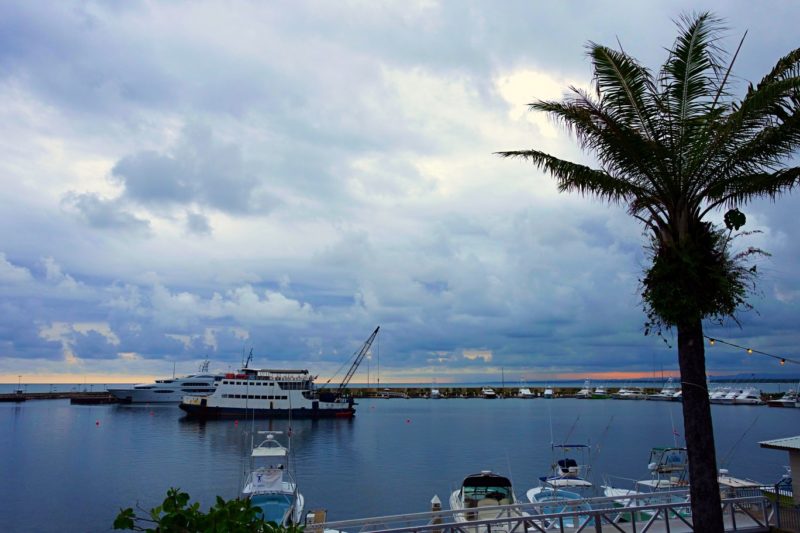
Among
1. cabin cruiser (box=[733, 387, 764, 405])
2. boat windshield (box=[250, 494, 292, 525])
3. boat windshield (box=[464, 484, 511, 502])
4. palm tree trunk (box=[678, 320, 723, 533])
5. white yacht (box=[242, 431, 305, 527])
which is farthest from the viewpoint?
cabin cruiser (box=[733, 387, 764, 405])

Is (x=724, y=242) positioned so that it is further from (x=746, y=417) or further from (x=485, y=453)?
(x=746, y=417)

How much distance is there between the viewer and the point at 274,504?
97.9ft

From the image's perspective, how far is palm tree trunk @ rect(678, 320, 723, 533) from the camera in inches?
420

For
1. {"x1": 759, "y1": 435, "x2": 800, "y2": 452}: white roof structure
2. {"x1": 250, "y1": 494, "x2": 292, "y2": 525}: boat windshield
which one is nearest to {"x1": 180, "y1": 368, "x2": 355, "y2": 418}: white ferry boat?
{"x1": 250, "y1": 494, "x2": 292, "y2": 525}: boat windshield

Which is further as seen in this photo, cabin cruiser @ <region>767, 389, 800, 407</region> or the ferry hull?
cabin cruiser @ <region>767, 389, 800, 407</region>

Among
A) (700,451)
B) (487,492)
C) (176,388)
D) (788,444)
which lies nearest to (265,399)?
(176,388)

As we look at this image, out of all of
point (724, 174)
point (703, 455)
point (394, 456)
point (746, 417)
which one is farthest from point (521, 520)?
point (746, 417)

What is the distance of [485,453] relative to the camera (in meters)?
71.6

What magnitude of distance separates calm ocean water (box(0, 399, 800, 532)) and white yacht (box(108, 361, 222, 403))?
31128 millimetres

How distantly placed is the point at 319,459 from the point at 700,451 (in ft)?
202

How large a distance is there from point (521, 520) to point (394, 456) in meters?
59.7

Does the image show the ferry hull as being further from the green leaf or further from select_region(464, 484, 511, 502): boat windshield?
the green leaf

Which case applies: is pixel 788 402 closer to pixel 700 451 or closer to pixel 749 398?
pixel 749 398

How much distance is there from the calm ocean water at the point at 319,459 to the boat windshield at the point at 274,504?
9.53m
